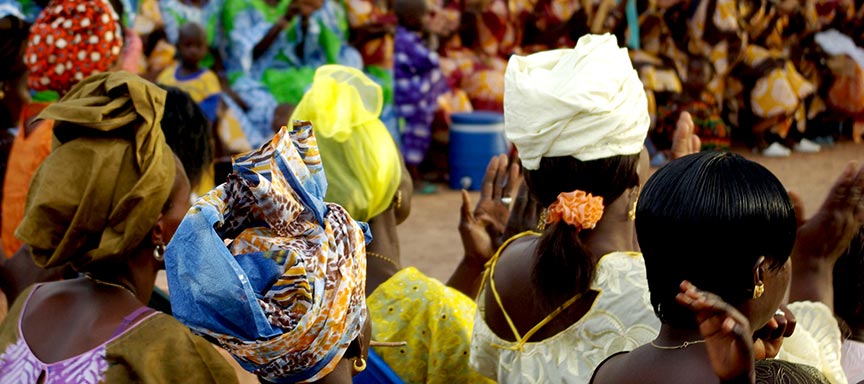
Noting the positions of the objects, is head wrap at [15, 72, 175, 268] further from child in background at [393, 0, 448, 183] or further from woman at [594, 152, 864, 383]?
child in background at [393, 0, 448, 183]

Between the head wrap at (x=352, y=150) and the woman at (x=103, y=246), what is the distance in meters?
0.66

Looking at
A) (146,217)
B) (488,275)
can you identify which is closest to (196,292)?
(146,217)

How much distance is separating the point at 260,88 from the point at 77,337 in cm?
644

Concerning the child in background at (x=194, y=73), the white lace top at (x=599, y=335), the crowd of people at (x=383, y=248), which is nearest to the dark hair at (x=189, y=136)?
the crowd of people at (x=383, y=248)

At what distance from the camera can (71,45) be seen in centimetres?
402

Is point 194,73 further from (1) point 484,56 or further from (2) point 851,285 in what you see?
(2) point 851,285

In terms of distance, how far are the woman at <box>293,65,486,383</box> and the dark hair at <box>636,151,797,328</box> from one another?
1140mm

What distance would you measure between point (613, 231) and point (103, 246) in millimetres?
1241

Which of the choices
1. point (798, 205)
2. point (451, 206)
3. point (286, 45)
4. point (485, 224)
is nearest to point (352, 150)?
point (485, 224)

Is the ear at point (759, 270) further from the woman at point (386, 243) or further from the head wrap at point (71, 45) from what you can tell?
the head wrap at point (71, 45)

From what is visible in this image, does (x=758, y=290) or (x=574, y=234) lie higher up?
(x=758, y=290)

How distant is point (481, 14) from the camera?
1031cm

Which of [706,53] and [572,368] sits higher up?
[572,368]

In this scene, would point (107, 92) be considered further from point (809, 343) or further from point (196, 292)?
point (809, 343)
